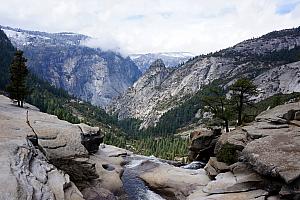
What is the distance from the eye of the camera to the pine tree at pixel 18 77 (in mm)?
80750

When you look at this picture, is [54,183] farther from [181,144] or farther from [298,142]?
[181,144]

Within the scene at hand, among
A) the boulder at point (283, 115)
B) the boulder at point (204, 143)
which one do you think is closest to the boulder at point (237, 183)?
the boulder at point (283, 115)

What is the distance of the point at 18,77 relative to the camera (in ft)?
272

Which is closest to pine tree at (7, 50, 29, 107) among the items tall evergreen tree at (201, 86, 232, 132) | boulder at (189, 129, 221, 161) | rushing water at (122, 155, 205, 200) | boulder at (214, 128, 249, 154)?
rushing water at (122, 155, 205, 200)

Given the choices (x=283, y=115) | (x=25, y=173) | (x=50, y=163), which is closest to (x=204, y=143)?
(x=283, y=115)

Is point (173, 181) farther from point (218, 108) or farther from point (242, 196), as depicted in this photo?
point (218, 108)

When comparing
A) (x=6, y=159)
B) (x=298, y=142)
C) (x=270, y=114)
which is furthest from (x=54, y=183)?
(x=270, y=114)

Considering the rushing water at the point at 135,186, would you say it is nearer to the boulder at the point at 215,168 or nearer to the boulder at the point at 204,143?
the boulder at the point at 215,168

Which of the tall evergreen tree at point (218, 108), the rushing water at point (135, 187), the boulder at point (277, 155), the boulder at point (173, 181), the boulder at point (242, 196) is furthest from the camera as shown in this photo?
the tall evergreen tree at point (218, 108)

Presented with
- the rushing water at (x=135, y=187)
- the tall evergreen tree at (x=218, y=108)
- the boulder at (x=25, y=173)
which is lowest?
the rushing water at (x=135, y=187)

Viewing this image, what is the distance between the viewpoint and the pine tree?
80.8 m

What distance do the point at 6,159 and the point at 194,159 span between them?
203 feet

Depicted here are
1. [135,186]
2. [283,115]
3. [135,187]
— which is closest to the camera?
[135,187]

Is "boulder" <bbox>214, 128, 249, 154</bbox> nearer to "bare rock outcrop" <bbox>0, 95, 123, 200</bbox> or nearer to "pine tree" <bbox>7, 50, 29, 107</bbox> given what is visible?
"bare rock outcrop" <bbox>0, 95, 123, 200</bbox>
